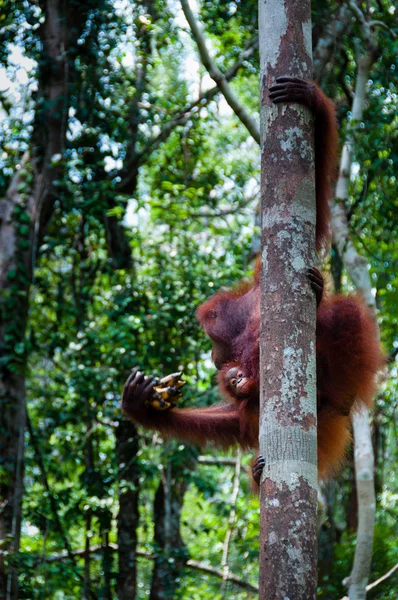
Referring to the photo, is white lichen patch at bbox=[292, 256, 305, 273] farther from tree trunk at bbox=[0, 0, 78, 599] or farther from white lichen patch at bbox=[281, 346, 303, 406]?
tree trunk at bbox=[0, 0, 78, 599]

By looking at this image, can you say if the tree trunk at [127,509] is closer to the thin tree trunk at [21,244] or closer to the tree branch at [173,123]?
the thin tree trunk at [21,244]

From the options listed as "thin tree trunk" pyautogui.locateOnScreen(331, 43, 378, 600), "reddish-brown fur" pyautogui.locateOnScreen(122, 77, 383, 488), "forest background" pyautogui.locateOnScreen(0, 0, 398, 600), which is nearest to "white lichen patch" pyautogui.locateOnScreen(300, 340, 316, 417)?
"reddish-brown fur" pyautogui.locateOnScreen(122, 77, 383, 488)

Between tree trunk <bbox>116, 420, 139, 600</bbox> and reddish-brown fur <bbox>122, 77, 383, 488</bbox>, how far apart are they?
1.40 meters

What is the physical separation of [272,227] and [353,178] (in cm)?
418

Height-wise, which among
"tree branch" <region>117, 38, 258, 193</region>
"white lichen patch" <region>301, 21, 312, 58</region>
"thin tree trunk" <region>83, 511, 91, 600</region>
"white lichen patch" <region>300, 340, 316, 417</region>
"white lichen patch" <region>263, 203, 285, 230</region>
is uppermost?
"tree branch" <region>117, 38, 258, 193</region>

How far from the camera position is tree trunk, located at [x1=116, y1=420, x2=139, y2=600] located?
5445mm

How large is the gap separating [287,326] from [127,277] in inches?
146

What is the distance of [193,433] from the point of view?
13.2ft

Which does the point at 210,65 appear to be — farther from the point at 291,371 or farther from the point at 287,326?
the point at 291,371

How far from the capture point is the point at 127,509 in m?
5.84

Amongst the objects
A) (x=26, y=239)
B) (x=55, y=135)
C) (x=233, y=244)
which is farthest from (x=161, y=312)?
(x=55, y=135)

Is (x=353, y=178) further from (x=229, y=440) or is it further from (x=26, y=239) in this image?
(x=229, y=440)

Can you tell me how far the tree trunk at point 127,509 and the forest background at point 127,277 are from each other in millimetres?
15

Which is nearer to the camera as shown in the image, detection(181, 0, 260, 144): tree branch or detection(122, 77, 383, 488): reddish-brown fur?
detection(122, 77, 383, 488): reddish-brown fur
